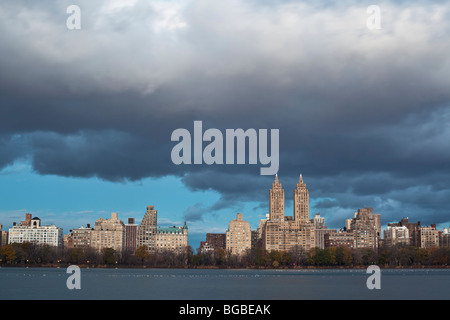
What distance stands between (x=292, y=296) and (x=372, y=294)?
1376cm

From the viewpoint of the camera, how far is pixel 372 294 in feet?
340
